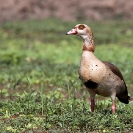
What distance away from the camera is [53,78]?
10.6m

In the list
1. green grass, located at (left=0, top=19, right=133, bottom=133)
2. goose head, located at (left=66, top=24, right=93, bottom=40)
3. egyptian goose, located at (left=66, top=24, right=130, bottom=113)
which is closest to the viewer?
green grass, located at (left=0, top=19, right=133, bottom=133)

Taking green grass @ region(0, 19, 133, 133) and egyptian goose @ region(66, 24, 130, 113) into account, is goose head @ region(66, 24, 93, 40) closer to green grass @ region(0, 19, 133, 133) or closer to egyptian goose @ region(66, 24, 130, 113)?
egyptian goose @ region(66, 24, 130, 113)

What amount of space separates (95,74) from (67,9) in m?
19.5

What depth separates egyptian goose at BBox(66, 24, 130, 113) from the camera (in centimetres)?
654

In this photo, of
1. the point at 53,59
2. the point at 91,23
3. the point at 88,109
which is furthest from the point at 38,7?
the point at 88,109

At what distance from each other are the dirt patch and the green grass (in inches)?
81.3

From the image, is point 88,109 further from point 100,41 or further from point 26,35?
point 26,35

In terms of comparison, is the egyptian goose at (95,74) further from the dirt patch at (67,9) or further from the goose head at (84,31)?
the dirt patch at (67,9)

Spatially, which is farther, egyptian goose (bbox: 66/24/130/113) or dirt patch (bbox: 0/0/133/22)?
dirt patch (bbox: 0/0/133/22)

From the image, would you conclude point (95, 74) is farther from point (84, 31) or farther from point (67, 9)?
point (67, 9)

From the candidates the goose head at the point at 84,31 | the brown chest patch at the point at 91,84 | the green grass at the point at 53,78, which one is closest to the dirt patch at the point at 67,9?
the green grass at the point at 53,78

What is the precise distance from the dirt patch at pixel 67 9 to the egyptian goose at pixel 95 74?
17.9 m

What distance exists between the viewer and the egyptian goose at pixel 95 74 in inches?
257

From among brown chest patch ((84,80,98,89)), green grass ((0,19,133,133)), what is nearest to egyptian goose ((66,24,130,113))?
brown chest patch ((84,80,98,89))
